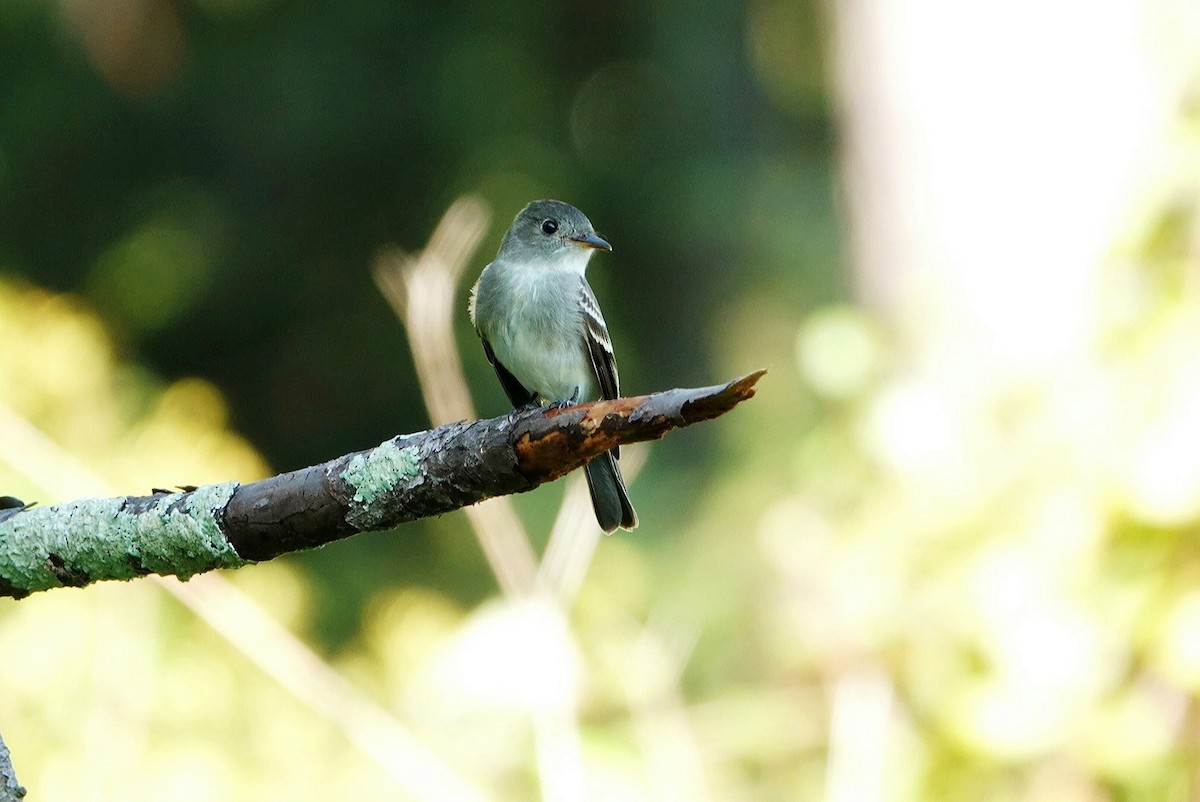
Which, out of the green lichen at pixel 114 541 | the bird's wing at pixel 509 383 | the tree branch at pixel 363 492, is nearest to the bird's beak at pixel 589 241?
the bird's wing at pixel 509 383

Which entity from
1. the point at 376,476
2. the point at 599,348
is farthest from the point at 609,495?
the point at 376,476

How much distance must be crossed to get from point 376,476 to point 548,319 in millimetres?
1875

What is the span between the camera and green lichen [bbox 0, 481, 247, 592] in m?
2.40

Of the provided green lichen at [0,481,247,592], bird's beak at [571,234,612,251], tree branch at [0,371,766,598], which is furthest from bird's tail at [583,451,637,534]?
green lichen at [0,481,247,592]

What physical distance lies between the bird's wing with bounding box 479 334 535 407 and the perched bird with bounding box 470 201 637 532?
1 centimetres

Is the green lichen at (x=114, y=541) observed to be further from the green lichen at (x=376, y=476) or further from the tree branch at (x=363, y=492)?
the green lichen at (x=376, y=476)

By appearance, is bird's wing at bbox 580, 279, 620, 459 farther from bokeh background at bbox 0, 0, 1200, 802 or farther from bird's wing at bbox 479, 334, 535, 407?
bokeh background at bbox 0, 0, 1200, 802

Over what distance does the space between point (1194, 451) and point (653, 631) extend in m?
1.55

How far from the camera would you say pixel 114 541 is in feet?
8.07

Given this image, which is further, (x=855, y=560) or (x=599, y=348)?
(x=599, y=348)

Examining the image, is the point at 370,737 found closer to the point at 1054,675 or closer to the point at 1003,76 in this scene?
the point at 1054,675

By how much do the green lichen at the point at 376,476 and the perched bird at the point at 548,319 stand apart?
1.62 meters

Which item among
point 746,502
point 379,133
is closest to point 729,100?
point 379,133

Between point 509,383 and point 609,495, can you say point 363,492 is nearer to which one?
point 609,495
